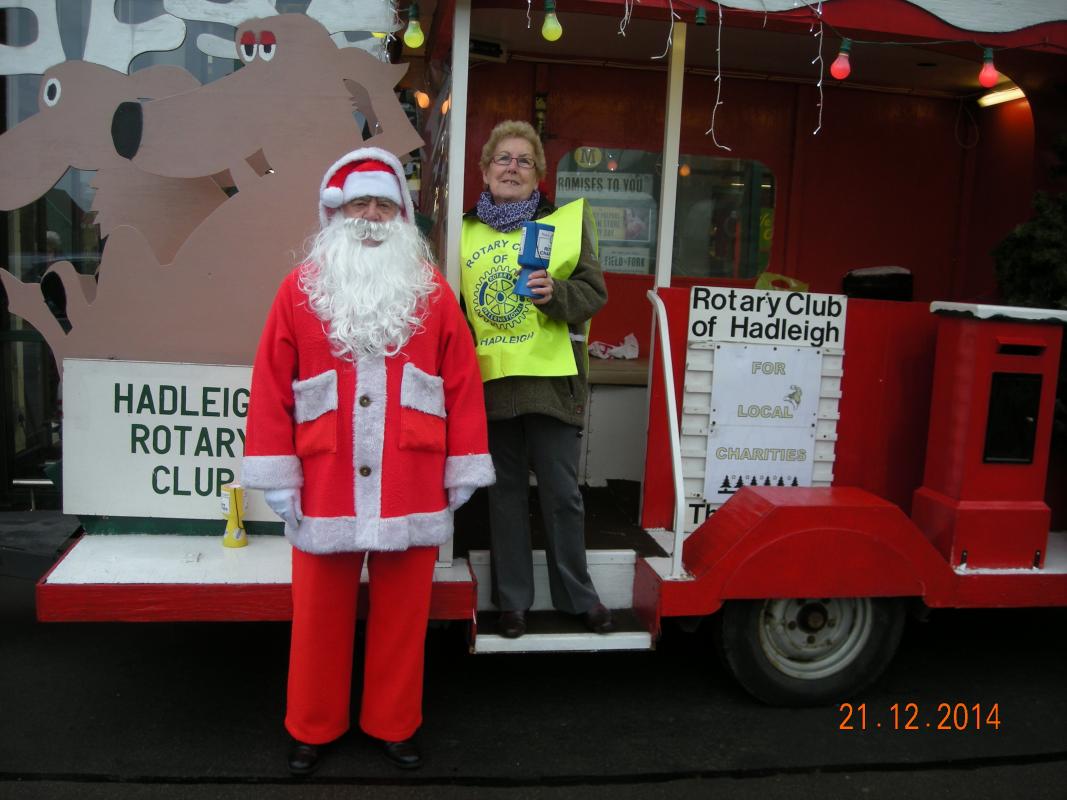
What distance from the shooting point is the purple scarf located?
3566 millimetres

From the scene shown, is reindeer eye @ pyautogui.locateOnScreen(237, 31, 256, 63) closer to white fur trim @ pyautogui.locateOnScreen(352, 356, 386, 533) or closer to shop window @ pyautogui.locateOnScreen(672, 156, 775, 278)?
white fur trim @ pyautogui.locateOnScreen(352, 356, 386, 533)

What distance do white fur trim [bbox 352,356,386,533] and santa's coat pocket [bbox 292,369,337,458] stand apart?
Result: 0.07 meters

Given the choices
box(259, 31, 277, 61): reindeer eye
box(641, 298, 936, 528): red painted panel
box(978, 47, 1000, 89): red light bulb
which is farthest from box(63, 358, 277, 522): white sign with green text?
box(978, 47, 1000, 89): red light bulb

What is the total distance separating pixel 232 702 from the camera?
12.6 feet

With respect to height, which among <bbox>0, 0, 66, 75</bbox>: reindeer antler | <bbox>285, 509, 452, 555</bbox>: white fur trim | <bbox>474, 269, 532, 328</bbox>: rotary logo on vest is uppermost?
<bbox>0, 0, 66, 75</bbox>: reindeer antler

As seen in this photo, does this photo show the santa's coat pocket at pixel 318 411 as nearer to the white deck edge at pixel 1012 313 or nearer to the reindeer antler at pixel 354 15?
the reindeer antler at pixel 354 15

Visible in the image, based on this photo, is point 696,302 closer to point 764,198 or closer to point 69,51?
point 764,198

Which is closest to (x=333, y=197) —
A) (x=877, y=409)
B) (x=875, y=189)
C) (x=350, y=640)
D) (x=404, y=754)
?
(x=350, y=640)

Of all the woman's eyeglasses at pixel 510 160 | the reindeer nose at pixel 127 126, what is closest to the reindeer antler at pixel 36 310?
the reindeer nose at pixel 127 126

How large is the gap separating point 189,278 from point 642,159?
3179 mm

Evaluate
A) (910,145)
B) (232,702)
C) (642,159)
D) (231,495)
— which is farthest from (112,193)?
(910,145)

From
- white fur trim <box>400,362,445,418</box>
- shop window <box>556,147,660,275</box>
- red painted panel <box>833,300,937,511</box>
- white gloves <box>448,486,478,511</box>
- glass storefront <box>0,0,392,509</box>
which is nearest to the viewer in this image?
white fur trim <box>400,362,445,418</box>

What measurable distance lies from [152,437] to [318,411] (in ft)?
3.31

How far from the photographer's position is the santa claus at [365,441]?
3.05 m
